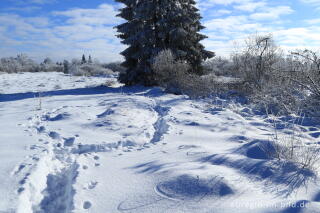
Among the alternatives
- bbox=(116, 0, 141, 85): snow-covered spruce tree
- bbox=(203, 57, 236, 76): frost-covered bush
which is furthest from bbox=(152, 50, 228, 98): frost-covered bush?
bbox=(203, 57, 236, 76): frost-covered bush

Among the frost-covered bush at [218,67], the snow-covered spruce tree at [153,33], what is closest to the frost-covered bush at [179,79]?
the snow-covered spruce tree at [153,33]

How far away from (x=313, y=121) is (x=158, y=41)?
29.0 feet

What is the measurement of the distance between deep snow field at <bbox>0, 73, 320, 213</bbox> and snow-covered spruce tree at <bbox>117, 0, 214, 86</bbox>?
22.6 feet

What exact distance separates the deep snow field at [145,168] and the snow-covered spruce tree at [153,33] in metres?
6.89

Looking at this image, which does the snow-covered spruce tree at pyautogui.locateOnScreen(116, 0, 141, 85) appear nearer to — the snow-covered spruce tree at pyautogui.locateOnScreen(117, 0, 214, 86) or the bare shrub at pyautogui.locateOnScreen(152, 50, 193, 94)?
the snow-covered spruce tree at pyautogui.locateOnScreen(117, 0, 214, 86)

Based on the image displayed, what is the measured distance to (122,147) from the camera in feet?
14.9

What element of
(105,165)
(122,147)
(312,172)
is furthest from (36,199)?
(312,172)

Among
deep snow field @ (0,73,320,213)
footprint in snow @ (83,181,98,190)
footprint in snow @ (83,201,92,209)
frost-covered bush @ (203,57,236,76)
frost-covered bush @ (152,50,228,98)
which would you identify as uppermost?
frost-covered bush @ (203,57,236,76)

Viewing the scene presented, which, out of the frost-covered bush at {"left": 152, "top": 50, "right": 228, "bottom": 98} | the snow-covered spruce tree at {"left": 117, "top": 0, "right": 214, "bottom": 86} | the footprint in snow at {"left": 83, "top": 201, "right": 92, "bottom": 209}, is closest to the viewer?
the footprint in snow at {"left": 83, "top": 201, "right": 92, "bottom": 209}

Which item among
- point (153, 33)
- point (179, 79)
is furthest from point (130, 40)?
point (179, 79)

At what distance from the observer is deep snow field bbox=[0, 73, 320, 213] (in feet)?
8.78

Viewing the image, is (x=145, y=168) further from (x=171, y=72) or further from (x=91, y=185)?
(x=171, y=72)

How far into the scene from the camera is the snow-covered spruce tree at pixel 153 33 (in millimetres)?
12656

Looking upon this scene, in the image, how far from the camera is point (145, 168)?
3.54 meters
